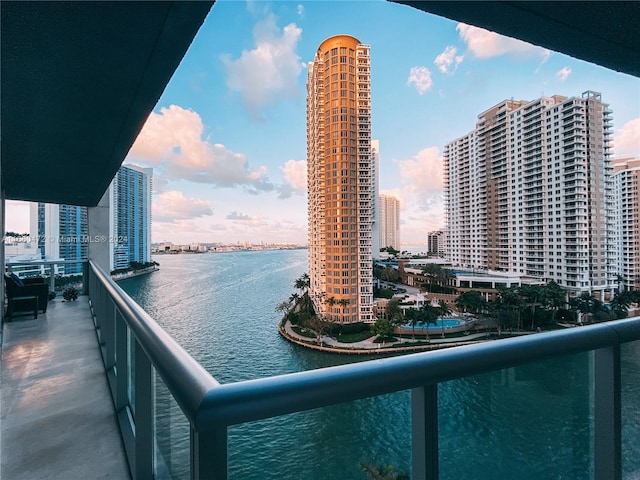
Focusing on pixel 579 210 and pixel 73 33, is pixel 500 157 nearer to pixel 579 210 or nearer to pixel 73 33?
pixel 579 210

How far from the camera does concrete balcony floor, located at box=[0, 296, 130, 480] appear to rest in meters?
1.42

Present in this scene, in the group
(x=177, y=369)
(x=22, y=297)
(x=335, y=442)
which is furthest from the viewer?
(x=22, y=297)

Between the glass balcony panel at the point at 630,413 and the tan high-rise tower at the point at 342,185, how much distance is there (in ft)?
94.6

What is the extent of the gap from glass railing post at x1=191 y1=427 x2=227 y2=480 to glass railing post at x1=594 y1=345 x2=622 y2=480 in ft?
3.92

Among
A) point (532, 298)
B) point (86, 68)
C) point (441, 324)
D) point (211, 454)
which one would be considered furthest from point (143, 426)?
point (532, 298)

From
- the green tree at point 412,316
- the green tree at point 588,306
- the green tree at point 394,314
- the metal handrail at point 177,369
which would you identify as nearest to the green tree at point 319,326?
the green tree at point 394,314

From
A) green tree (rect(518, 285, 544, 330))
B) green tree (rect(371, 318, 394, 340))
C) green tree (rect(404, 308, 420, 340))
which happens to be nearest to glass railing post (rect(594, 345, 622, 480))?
green tree (rect(371, 318, 394, 340))

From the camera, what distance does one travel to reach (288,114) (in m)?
51.4

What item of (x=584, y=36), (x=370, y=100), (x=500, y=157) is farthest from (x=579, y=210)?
(x=584, y=36)

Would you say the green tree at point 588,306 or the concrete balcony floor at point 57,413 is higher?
the concrete balcony floor at point 57,413

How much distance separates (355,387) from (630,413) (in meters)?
1.25

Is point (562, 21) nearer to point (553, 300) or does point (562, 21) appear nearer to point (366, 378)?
point (366, 378)

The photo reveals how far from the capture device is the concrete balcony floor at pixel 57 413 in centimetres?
142

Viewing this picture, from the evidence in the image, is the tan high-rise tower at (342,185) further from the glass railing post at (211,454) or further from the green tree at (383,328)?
the glass railing post at (211,454)
